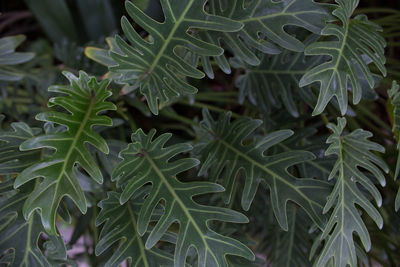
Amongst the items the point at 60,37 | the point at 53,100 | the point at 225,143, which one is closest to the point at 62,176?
the point at 53,100

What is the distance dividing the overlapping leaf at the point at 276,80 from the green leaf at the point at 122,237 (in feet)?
1.05

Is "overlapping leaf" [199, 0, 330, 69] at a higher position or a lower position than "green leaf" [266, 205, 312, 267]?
higher

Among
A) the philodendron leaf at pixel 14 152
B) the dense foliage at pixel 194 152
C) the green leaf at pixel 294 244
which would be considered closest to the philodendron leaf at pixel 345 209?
the dense foliage at pixel 194 152

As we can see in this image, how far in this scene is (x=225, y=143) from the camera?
72cm

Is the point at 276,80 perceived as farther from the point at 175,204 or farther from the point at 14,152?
the point at 14,152

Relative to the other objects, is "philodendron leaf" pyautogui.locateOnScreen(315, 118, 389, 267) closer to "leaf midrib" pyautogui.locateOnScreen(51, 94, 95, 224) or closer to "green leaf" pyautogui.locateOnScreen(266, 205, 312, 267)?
"green leaf" pyautogui.locateOnScreen(266, 205, 312, 267)

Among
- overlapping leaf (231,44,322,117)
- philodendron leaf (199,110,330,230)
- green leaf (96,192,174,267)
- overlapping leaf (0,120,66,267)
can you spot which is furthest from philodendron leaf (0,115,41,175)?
overlapping leaf (231,44,322,117)

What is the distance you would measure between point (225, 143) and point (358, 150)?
0.23m

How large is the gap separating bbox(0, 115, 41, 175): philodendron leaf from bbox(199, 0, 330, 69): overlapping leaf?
1.01 ft

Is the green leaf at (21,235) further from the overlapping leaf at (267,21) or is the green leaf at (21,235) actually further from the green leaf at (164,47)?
the overlapping leaf at (267,21)

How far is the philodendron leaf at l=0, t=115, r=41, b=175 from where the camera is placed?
0.60 metres

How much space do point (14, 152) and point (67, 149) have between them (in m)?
0.12

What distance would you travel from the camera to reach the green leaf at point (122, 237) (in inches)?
23.6

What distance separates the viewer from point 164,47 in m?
0.60
